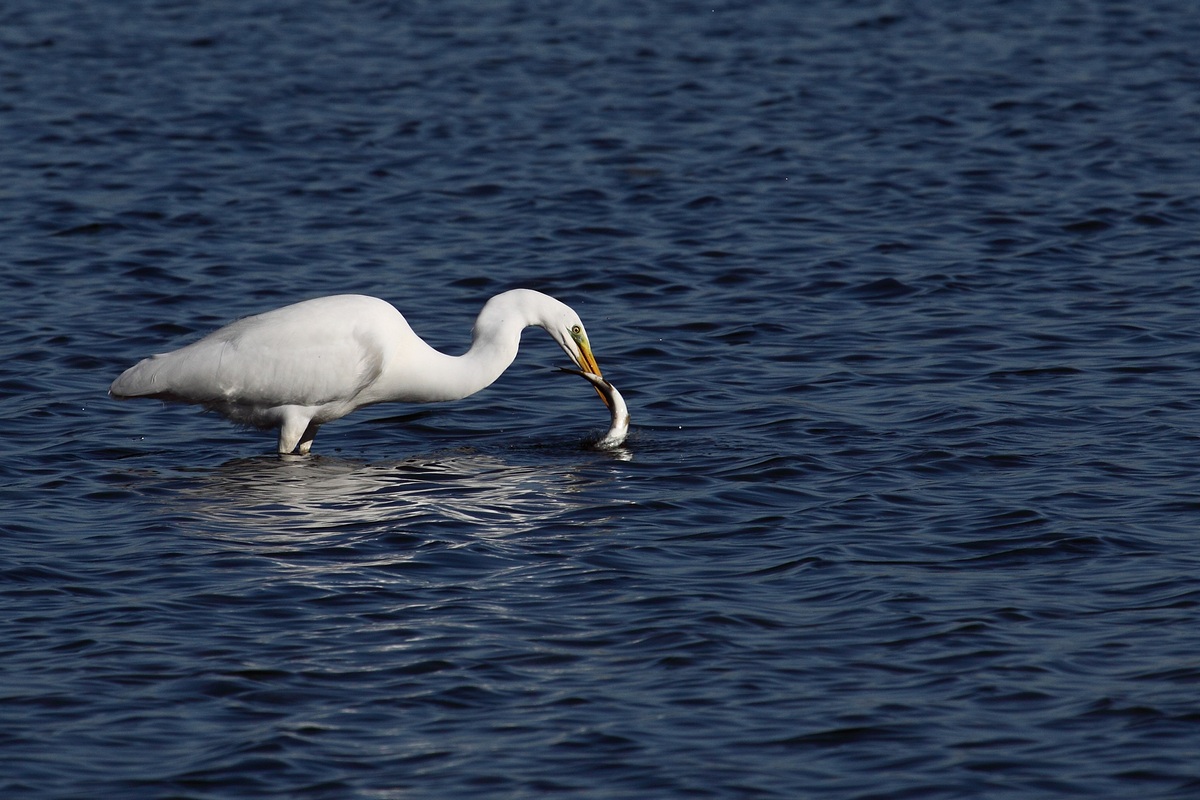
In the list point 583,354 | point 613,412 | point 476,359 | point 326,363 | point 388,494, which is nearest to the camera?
point 388,494

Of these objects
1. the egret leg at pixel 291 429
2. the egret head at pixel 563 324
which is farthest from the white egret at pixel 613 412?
the egret leg at pixel 291 429

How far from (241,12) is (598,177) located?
36.1 ft

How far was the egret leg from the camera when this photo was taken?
430 inches

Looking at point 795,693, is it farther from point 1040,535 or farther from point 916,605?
point 1040,535

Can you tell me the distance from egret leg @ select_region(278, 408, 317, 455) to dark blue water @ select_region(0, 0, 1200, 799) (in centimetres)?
29

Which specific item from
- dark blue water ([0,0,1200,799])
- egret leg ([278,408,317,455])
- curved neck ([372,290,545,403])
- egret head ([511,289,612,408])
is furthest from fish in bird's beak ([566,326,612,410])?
egret leg ([278,408,317,455])

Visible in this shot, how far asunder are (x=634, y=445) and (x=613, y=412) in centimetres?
31

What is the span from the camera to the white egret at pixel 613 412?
10.9m

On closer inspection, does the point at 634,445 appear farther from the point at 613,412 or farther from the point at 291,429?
the point at 291,429

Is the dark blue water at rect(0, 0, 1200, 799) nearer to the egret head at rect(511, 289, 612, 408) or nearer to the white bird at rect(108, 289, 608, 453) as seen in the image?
the white bird at rect(108, 289, 608, 453)

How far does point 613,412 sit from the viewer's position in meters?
10.9

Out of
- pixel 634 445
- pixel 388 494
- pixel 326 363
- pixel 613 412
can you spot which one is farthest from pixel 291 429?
pixel 634 445

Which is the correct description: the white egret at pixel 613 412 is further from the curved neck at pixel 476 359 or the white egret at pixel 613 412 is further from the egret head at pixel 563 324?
the curved neck at pixel 476 359

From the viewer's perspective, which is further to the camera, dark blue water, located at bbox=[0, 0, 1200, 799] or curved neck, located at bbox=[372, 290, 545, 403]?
curved neck, located at bbox=[372, 290, 545, 403]
